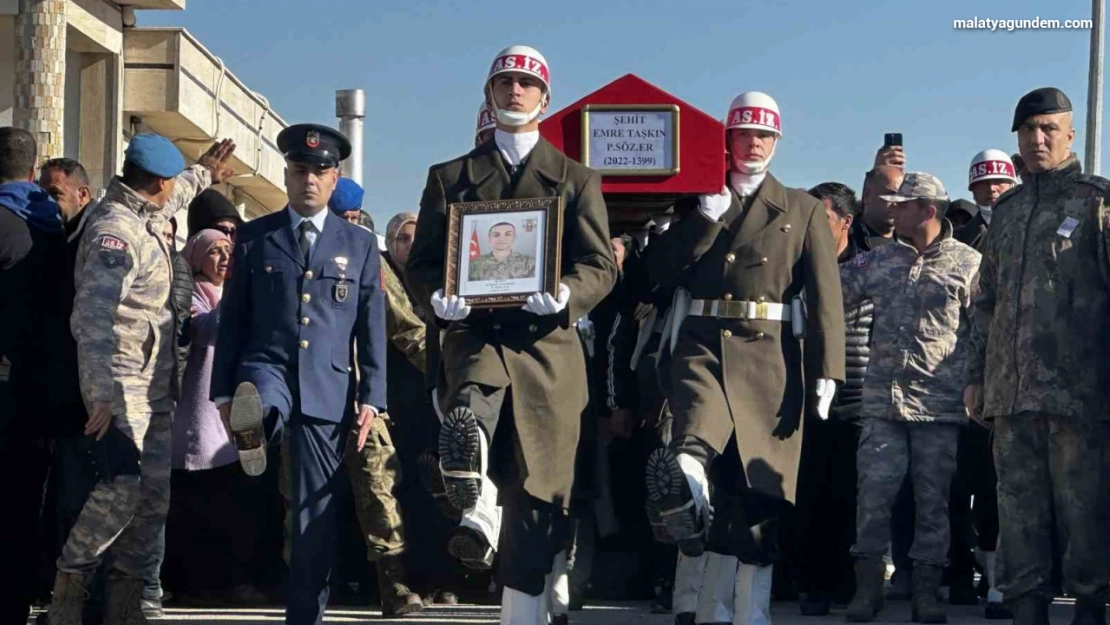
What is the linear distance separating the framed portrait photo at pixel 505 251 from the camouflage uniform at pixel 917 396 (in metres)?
2.91

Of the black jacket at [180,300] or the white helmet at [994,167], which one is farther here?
the white helmet at [994,167]

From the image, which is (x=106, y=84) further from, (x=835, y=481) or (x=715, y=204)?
(x=715, y=204)

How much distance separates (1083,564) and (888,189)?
3682mm

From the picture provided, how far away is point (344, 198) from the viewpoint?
10.4 metres

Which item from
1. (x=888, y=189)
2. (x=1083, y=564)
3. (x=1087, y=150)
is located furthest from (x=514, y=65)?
(x=1087, y=150)

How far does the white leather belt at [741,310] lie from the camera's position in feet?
27.1

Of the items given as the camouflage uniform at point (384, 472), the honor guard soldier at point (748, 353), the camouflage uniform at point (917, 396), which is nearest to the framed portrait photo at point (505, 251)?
the honor guard soldier at point (748, 353)

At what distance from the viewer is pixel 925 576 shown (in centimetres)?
973

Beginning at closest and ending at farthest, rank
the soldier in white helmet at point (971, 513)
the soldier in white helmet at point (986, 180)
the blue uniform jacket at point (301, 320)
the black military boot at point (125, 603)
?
the blue uniform jacket at point (301, 320) < the black military boot at point (125, 603) < the soldier in white helmet at point (971, 513) < the soldier in white helmet at point (986, 180)

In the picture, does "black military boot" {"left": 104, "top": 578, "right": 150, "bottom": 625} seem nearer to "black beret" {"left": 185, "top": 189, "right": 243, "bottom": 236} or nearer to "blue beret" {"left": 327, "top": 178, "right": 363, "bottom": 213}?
"blue beret" {"left": 327, "top": 178, "right": 363, "bottom": 213}

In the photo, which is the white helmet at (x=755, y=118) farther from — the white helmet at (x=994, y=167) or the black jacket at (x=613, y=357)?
the white helmet at (x=994, y=167)

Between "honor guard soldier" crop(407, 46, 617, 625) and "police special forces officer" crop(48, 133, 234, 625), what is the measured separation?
57.9 inches

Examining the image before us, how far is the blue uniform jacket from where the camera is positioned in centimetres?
808

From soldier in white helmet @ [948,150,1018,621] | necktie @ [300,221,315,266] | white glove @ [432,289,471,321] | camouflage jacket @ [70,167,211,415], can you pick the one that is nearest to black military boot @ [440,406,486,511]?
white glove @ [432,289,471,321]
